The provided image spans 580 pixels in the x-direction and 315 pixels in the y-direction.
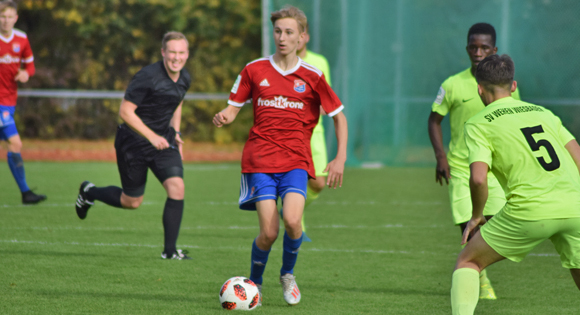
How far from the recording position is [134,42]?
75.2 feet

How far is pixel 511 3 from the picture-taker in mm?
15055

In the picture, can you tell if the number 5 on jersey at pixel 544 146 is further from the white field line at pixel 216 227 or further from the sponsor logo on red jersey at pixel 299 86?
the white field line at pixel 216 227

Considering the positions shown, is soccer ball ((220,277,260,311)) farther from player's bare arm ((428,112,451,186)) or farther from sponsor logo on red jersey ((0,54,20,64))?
sponsor logo on red jersey ((0,54,20,64))

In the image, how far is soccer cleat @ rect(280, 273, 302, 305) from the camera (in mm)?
4707

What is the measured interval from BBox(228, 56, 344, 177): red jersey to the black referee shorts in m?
1.65

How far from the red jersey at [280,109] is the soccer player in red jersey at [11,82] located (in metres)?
5.36

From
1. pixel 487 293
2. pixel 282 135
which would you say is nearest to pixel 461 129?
pixel 487 293

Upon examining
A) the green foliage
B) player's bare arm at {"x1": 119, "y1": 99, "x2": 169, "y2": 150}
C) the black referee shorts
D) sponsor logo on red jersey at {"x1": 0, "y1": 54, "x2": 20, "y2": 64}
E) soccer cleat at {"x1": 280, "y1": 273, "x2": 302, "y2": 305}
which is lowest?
the green foliage

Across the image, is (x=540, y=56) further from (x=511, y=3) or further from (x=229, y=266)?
(x=229, y=266)

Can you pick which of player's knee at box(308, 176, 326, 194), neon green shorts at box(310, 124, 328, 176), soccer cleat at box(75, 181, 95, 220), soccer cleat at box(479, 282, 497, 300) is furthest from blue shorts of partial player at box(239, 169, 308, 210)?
soccer cleat at box(75, 181, 95, 220)

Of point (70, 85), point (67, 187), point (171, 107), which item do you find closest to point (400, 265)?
point (171, 107)

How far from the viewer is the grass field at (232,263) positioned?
475cm

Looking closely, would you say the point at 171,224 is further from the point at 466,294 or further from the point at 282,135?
the point at 466,294

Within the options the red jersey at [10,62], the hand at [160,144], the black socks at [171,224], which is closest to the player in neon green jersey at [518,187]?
the hand at [160,144]
